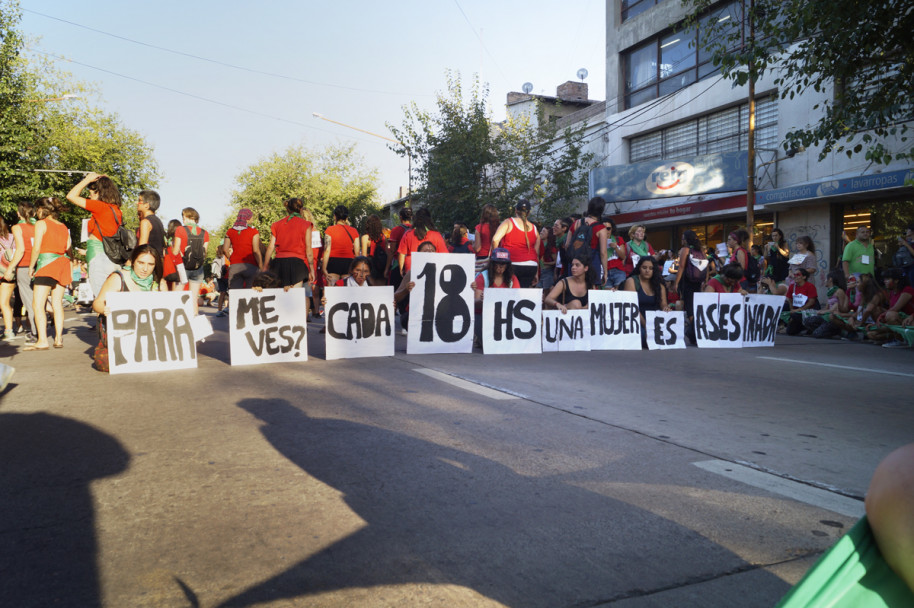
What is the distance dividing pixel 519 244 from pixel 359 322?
2.78 meters

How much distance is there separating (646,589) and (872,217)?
18.4 m

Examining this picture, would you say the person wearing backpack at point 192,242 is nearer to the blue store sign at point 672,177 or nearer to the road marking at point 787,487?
the road marking at point 787,487

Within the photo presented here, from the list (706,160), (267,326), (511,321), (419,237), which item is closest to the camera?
(267,326)

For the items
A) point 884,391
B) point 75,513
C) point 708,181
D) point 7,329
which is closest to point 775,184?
point 708,181

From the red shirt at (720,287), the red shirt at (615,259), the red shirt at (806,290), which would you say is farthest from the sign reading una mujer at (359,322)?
the red shirt at (806,290)

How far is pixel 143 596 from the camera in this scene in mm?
2146

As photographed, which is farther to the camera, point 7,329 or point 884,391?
point 7,329

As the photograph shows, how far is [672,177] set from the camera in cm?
2198

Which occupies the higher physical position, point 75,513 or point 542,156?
point 542,156

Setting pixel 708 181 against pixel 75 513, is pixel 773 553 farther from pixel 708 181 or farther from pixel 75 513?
pixel 708 181

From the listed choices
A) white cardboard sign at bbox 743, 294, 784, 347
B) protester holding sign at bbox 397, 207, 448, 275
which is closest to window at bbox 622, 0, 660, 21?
white cardboard sign at bbox 743, 294, 784, 347

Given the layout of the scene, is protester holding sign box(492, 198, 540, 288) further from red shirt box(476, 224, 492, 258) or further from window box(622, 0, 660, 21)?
window box(622, 0, 660, 21)

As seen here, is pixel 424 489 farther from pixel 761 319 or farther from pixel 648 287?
pixel 761 319

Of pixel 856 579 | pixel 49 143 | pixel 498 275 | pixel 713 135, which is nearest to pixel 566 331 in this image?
pixel 498 275
